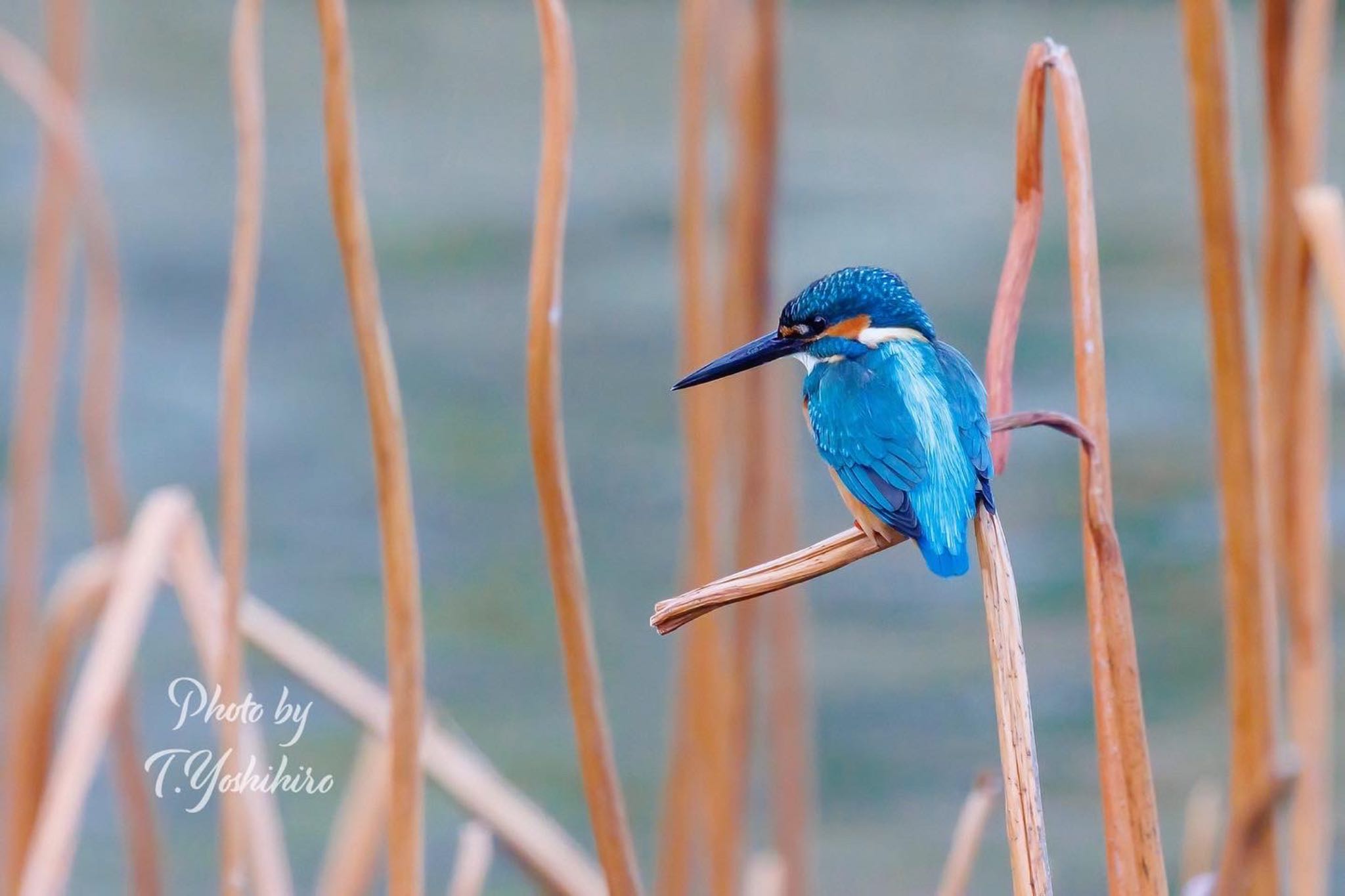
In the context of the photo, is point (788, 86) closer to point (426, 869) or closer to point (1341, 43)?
point (1341, 43)

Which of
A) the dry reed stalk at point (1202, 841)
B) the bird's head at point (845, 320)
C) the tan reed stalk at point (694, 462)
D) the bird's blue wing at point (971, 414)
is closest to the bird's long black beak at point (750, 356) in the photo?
the bird's head at point (845, 320)

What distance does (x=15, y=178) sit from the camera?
532cm

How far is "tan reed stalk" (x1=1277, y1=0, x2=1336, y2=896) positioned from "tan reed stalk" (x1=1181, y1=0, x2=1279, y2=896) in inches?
1.7

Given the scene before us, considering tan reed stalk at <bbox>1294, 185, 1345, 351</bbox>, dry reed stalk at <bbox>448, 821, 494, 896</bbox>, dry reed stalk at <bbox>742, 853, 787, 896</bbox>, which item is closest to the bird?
tan reed stalk at <bbox>1294, 185, 1345, 351</bbox>

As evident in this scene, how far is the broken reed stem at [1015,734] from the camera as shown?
24.8 inches

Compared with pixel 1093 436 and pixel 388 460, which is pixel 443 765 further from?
pixel 1093 436

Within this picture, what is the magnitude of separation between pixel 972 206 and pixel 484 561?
9.38 ft

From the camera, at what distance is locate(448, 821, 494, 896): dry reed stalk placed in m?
1.24

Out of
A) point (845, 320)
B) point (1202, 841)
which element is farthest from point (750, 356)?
point (1202, 841)

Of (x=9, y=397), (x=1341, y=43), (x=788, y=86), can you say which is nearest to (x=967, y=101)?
(x=788, y=86)

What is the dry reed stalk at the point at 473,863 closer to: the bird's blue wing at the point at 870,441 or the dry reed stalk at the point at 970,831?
the dry reed stalk at the point at 970,831

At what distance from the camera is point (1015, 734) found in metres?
0.63

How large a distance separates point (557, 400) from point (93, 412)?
82 centimetres

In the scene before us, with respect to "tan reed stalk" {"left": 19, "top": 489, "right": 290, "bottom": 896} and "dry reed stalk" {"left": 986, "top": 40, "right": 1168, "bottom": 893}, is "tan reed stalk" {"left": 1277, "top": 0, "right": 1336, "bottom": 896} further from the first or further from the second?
"tan reed stalk" {"left": 19, "top": 489, "right": 290, "bottom": 896}
